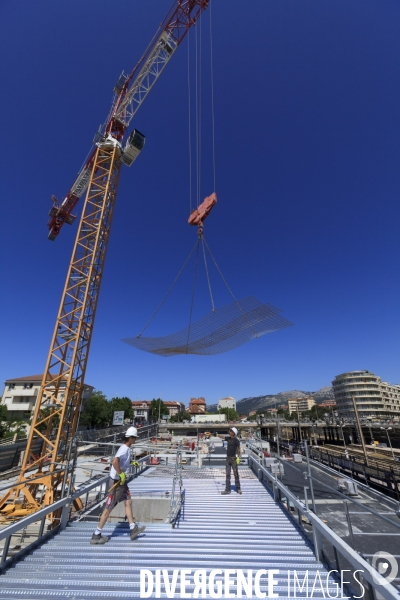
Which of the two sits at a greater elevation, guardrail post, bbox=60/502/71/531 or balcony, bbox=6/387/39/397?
balcony, bbox=6/387/39/397

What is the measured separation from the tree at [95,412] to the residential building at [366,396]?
221ft

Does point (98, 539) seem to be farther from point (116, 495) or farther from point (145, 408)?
point (145, 408)

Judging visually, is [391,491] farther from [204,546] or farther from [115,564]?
[115,564]

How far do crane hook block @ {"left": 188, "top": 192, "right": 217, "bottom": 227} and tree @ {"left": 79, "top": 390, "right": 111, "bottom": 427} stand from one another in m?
51.6

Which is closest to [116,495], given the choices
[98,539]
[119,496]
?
[119,496]

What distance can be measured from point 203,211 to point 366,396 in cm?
9642

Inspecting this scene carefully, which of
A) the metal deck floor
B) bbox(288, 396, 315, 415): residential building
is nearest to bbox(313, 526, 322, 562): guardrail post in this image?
the metal deck floor

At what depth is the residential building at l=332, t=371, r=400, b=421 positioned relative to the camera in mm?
84812

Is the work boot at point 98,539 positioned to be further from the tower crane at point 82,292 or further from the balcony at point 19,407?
the balcony at point 19,407

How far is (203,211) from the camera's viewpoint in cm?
1356

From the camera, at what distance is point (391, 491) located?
53.7 feet

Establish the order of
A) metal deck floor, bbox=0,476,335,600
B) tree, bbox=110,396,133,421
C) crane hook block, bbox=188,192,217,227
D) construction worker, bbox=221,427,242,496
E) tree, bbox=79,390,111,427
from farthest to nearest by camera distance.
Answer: tree, bbox=110,396,133,421 → tree, bbox=79,390,111,427 → crane hook block, bbox=188,192,217,227 → construction worker, bbox=221,427,242,496 → metal deck floor, bbox=0,476,335,600

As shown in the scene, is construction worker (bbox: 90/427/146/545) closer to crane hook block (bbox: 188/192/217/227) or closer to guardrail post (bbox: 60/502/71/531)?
guardrail post (bbox: 60/502/71/531)

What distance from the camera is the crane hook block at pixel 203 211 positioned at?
13289mm
